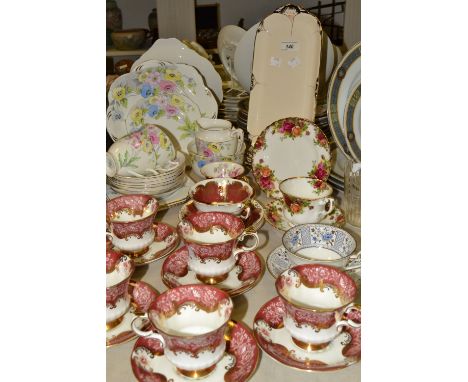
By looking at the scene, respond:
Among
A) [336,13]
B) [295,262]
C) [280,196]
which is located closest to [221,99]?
[280,196]

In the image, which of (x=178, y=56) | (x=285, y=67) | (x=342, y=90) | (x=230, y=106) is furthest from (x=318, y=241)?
(x=178, y=56)

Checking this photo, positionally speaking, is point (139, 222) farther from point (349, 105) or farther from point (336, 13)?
point (336, 13)

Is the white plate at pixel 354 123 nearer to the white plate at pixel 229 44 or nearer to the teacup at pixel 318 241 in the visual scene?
the teacup at pixel 318 241

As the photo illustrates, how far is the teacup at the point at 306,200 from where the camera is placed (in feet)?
3.23

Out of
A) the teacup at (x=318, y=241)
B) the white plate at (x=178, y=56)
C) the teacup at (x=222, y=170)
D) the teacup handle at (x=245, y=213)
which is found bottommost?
the teacup at (x=318, y=241)

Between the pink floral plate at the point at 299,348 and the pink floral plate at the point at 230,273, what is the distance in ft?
0.31

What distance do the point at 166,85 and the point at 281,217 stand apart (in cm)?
57

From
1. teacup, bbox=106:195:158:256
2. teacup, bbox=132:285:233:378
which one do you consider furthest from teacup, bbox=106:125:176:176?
teacup, bbox=132:285:233:378

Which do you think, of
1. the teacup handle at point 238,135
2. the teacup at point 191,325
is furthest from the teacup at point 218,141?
the teacup at point 191,325

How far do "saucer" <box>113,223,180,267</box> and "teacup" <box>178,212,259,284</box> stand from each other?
3.6 inches

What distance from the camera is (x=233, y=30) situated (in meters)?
1.56

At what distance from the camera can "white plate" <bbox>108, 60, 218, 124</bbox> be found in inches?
53.7

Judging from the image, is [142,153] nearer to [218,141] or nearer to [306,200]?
[218,141]

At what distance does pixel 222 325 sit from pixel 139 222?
35cm
